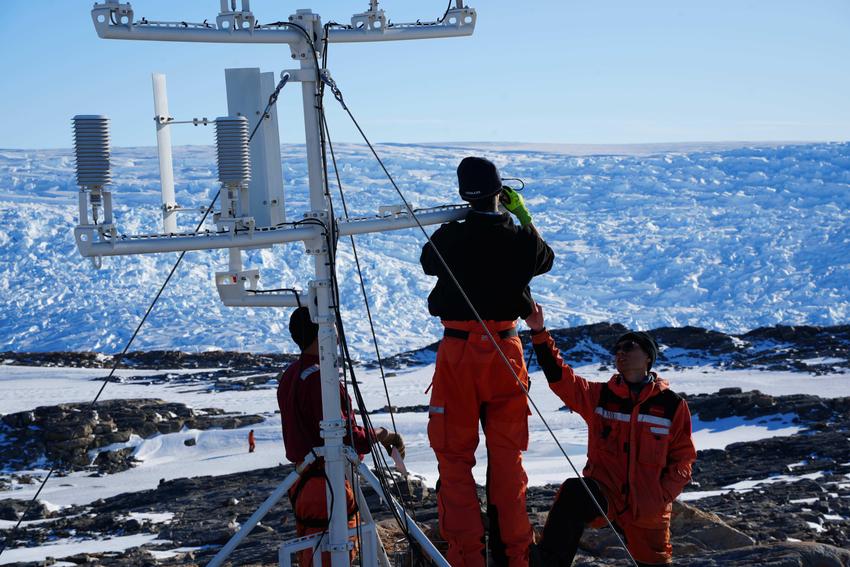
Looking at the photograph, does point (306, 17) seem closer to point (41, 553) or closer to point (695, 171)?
point (41, 553)

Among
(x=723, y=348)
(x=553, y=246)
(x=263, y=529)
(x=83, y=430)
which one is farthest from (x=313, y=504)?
(x=553, y=246)

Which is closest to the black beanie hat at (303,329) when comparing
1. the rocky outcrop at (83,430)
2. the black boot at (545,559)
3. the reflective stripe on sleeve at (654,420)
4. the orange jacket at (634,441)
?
the orange jacket at (634,441)

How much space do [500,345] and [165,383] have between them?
17704 mm

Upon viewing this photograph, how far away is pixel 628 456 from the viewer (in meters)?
4.69

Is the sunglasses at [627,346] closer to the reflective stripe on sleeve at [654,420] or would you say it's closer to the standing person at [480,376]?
the reflective stripe on sleeve at [654,420]

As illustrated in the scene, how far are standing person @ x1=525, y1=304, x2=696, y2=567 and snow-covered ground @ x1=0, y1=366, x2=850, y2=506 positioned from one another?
605 centimetres

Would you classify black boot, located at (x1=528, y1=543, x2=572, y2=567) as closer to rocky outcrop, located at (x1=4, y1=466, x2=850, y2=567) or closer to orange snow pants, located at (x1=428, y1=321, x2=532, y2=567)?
orange snow pants, located at (x1=428, y1=321, x2=532, y2=567)

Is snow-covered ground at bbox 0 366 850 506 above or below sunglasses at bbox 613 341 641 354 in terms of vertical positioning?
below

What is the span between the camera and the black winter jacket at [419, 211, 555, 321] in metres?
4.58

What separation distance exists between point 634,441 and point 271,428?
1143 cm

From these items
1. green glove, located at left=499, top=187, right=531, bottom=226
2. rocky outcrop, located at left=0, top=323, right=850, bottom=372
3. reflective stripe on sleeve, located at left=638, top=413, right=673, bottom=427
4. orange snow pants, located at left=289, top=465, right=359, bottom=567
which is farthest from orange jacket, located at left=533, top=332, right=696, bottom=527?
rocky outcrop, located at left=0, top=323, right=850, bottom=372

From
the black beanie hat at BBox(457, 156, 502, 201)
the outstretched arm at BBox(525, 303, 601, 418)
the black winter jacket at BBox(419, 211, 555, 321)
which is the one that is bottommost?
the outstretched arm at BBox(525, 303, 601, 418)

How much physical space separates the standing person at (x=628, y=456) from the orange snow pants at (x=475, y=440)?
18 centimetres

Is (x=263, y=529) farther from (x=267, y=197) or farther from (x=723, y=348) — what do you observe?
(x=723, y=348)
